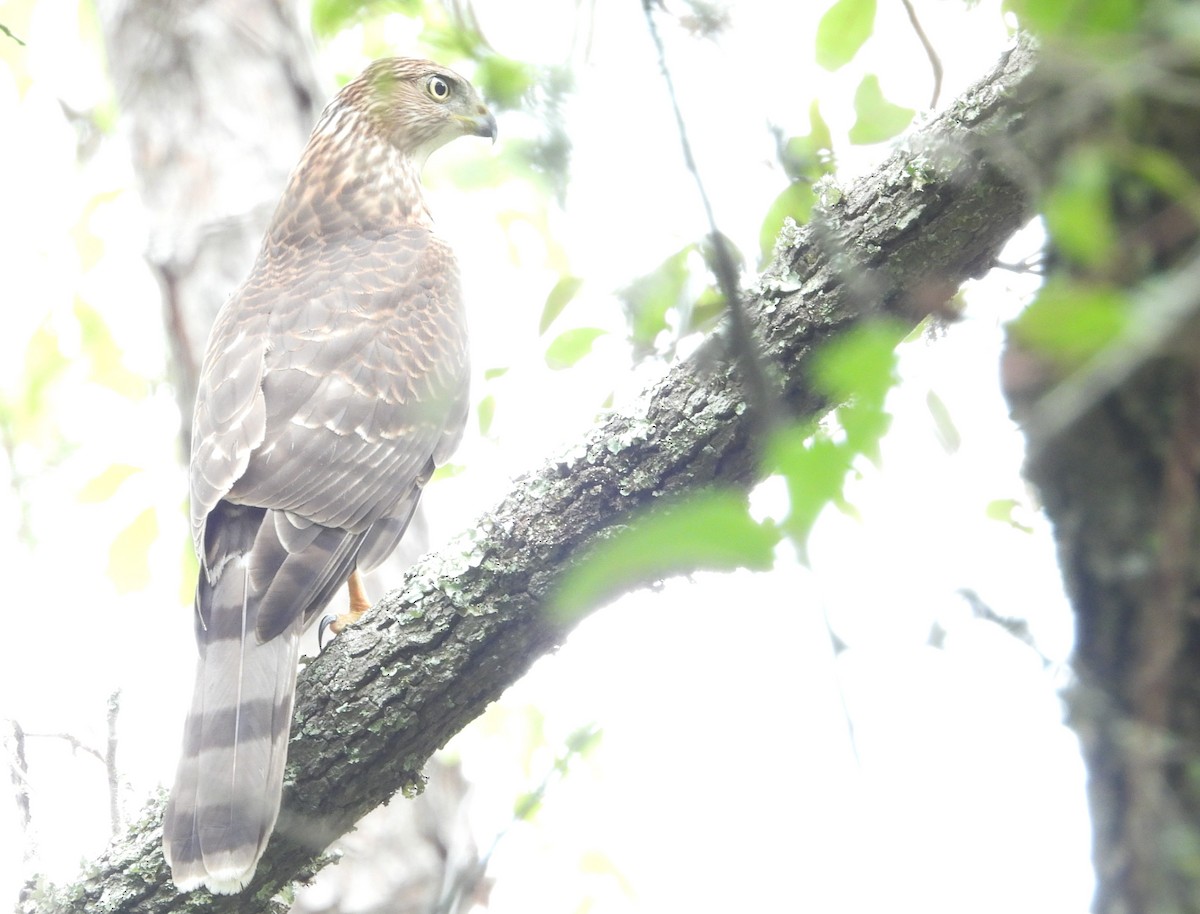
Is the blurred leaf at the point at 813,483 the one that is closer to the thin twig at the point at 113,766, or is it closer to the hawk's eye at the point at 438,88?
the thin twig at the point at 113,766

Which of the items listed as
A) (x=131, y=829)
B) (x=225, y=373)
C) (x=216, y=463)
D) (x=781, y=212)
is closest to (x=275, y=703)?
(x=131, y=829)

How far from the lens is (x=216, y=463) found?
3.02 m

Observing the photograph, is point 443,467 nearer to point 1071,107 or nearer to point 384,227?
point 384,227

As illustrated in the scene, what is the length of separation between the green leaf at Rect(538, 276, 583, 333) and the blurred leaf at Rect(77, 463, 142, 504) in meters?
2.41

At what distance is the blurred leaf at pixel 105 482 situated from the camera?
4.21m

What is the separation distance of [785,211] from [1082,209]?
4.63 feet

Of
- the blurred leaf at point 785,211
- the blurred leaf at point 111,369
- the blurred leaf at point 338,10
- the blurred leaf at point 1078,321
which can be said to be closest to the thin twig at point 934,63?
the blurred leaf at point 785,211

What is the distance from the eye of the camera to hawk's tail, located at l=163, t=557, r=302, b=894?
241 cm

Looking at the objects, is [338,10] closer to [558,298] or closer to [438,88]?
[558,298]

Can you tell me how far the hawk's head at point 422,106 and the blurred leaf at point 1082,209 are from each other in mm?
3687

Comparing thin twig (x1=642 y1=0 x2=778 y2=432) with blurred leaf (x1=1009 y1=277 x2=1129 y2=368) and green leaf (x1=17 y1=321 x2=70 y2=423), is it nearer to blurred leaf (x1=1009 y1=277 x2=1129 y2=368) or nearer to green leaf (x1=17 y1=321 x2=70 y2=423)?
blurred leaf (x1=1009 y1=277 x2=1129 y2=368)

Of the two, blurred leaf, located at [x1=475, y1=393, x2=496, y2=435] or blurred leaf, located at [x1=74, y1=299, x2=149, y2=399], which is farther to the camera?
blurred leaf, located at [x1=74, y1=299, x2=149, y2=399]

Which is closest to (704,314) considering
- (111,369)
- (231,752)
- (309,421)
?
(231,752)

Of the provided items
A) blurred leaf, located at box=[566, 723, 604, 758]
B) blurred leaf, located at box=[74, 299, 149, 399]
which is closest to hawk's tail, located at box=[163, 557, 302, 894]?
blurred leaf, located at box=[566, 723, 604, 758]
